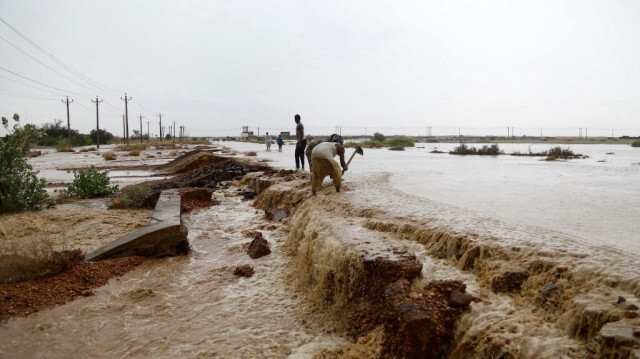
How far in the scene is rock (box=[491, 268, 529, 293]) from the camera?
13.5 feet

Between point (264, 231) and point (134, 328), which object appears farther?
point (264, 231)

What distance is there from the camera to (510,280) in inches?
164

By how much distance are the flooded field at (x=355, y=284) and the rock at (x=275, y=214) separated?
156 cm

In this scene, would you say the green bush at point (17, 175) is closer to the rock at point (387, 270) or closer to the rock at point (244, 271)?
the rock at point (244, 271)

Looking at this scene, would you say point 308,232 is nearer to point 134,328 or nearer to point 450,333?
point 134,328

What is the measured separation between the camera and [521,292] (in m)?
4.04

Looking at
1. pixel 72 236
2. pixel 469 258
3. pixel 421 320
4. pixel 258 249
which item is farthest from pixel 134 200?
pixel 421 320

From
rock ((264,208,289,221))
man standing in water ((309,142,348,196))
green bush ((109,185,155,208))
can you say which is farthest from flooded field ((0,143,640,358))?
green bush ((109,185,155,208))

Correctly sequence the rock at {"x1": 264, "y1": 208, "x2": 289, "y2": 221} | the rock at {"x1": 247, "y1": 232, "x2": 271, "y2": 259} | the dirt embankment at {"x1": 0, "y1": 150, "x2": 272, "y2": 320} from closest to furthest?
the dirt embankment at {"x1": 0, "y1": 150, "x2": 272, "y2": 320} < the rock at {"x1": 247, "y1": 232, "x2": 271, "y2": 259} < the rock at {"x1": 264, "y1": 208, "x2": 289, "y2": 221}

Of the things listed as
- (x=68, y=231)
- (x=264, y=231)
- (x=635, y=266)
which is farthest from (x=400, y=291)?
(x=68, y=231)

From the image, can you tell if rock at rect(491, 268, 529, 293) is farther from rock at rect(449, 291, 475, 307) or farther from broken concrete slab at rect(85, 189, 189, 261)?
broken concrete slab at rect(85, 189, 189, 261)

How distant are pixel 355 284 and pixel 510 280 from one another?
184 cm

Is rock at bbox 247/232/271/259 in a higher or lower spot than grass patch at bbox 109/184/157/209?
lower

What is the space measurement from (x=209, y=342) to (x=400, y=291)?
2.32 metres
